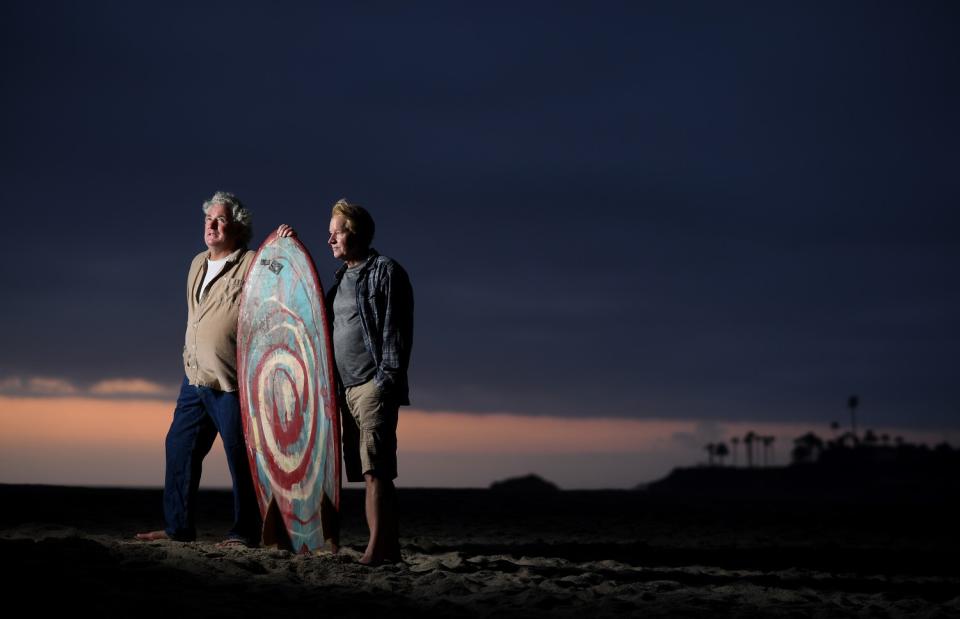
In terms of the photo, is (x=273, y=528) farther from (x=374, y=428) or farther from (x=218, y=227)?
(x=218, y=227)

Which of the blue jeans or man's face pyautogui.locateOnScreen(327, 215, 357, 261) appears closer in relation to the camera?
man's face pyautogui.locateOnScreen(327, 215, 357, 261)

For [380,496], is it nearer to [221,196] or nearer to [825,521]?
[221,196]

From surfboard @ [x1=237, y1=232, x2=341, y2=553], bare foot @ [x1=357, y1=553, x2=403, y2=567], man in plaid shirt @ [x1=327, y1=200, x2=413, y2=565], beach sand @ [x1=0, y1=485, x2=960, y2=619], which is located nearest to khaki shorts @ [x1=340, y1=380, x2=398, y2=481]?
man in plaid shirt @ [x1=327, y1=200, x2=413, y2=565]

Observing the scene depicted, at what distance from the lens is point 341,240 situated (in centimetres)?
602

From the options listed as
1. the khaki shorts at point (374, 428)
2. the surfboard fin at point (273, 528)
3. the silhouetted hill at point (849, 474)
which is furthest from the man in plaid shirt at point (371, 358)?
the silhouetted hill at point (849, 474)

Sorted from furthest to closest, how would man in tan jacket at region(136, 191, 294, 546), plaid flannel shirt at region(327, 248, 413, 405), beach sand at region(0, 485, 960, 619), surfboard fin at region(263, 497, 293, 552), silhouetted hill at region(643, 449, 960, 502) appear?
1. silhouetted hill at region(643, 449, 960, 502)
2. man in tan jacket at region(136, 191, 294, 546)
3. surfboard fin at region(263, 497, 293, 552)
4. plaid flannel shirt at region(327, 248, 413, 405)
5. beach sand at region(0, 485, 960, 619)

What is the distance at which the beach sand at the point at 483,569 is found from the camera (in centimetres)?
485

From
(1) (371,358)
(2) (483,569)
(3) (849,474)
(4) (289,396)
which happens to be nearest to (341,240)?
(1) (371,358)

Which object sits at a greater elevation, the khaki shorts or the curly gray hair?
the curly gray hair

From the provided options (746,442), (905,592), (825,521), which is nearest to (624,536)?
(905,592)

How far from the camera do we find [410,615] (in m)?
4.68

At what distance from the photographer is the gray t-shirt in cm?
586

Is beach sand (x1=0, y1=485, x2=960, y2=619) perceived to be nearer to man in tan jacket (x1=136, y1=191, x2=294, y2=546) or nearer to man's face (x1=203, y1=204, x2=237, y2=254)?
man in tan jacket (x1=136, y1=191, x2=294, y2=546)

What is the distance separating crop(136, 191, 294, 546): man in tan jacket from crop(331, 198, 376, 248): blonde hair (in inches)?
23.0
